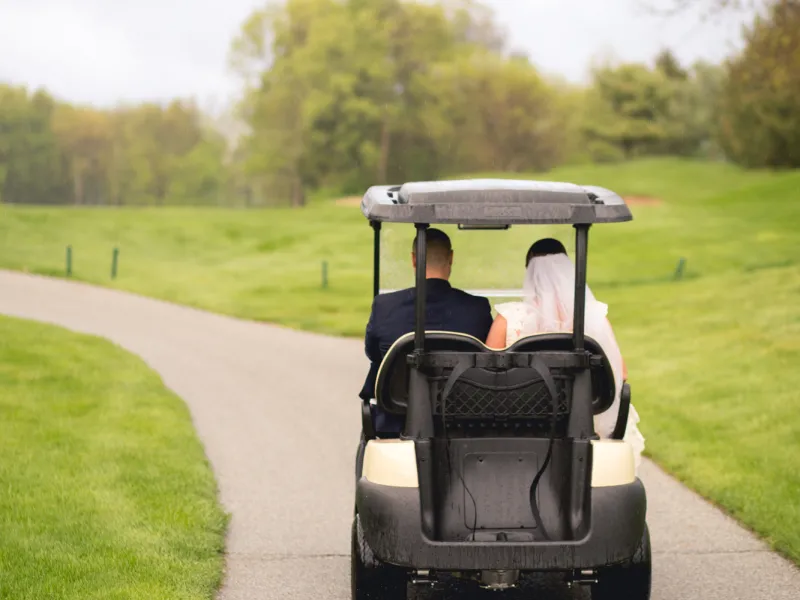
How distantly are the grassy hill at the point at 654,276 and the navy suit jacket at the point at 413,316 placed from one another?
1073 millimetres

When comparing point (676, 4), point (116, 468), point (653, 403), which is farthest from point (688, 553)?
point (676, 4)

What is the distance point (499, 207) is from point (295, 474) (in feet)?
13.2

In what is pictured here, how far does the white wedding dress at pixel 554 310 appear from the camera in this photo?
482cm

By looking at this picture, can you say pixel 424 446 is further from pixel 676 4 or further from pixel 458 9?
pixel 458 9

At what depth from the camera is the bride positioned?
4.81m

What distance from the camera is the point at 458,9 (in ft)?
224

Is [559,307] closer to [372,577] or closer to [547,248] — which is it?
[547,248]

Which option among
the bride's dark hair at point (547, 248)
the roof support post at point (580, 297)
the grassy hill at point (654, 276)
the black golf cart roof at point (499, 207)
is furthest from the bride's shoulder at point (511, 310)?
the grassy hill at point (654, 276)

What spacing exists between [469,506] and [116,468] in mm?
3867

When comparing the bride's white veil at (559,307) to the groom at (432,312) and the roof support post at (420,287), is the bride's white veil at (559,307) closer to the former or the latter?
the groom at (432,312)

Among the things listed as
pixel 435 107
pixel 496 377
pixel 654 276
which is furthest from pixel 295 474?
pixel 435 107

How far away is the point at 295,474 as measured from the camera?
7832 mm

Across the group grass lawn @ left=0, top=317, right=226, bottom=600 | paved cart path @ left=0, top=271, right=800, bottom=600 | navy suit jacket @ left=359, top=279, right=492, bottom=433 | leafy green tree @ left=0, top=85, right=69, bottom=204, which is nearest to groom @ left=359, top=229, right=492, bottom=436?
navy suit jacket @ left=359, top=279, right=492, bottom=433

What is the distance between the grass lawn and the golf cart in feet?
4.40
